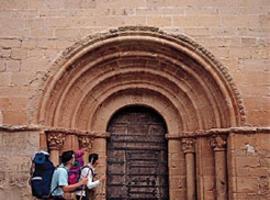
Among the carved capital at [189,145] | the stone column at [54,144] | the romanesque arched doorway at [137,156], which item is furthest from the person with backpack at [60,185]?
the carved capital at [189,145]

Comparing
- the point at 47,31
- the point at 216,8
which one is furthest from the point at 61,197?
the point at 216,8

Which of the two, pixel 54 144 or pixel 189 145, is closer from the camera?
pixel 54 144

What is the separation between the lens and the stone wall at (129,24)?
26.0 ft

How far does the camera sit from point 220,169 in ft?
26.0

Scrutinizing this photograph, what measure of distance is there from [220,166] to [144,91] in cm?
174

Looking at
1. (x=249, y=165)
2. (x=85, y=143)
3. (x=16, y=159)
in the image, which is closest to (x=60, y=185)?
(x=16, y=159)

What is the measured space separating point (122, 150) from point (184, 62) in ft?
5.62

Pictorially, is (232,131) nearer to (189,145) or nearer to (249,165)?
(249,165)

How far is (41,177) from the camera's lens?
5.73 m

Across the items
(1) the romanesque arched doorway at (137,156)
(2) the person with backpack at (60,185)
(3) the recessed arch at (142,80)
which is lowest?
(2) the person with backpack at (60,185)

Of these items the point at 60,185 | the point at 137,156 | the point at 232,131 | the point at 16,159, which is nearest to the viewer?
the point at 60,185

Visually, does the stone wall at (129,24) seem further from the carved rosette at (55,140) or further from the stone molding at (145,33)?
the carved rosette at (55,140)

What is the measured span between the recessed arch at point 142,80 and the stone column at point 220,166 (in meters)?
0.24

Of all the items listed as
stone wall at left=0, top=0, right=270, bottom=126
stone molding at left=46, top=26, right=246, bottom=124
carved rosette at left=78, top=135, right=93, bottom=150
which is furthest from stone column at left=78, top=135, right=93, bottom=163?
stone molding at left=46, top=26, right=246, bottom=124
